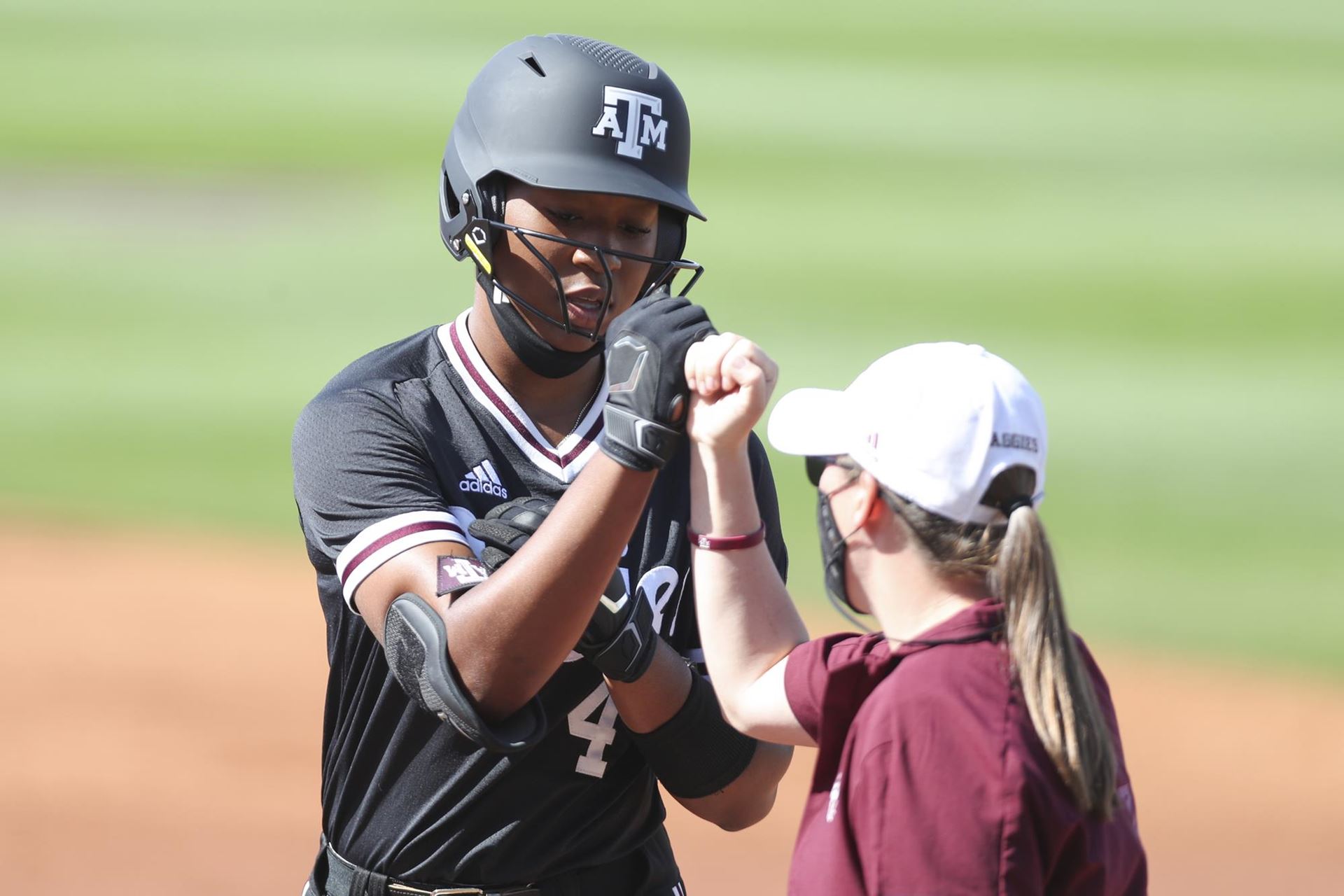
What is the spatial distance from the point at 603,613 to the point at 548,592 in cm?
22

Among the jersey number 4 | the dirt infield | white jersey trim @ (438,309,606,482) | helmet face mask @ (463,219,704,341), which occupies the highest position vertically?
helmet face mask @ (463,219,704,341)

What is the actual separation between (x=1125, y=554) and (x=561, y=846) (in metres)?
6.68

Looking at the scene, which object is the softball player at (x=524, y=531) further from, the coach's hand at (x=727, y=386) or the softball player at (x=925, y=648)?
the softball player at (x=925, y=648)

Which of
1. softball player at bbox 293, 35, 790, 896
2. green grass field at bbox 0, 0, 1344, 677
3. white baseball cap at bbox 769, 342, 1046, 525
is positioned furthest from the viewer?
green grass field at bbox 0, 0, 1344, 677

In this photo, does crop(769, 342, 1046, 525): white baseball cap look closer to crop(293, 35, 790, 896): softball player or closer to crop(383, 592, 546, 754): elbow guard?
crop(293, 35, 790, 896): softball player

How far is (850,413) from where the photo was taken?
1897 millimetres

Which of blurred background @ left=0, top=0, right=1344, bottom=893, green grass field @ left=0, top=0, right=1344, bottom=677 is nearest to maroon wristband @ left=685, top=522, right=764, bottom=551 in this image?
blurred background @ left=0, top=0, right=1344, bottom=893

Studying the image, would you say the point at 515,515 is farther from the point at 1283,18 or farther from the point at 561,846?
the point at 1283,18

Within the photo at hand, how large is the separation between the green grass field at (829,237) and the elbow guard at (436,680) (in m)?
5.73

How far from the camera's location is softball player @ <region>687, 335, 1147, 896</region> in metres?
1.61

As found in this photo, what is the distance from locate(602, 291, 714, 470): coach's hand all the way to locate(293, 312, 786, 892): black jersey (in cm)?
37

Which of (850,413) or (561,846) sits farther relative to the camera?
(561,846)

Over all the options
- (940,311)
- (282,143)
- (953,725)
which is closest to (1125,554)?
(940,311)

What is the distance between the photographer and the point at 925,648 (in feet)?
5.76
